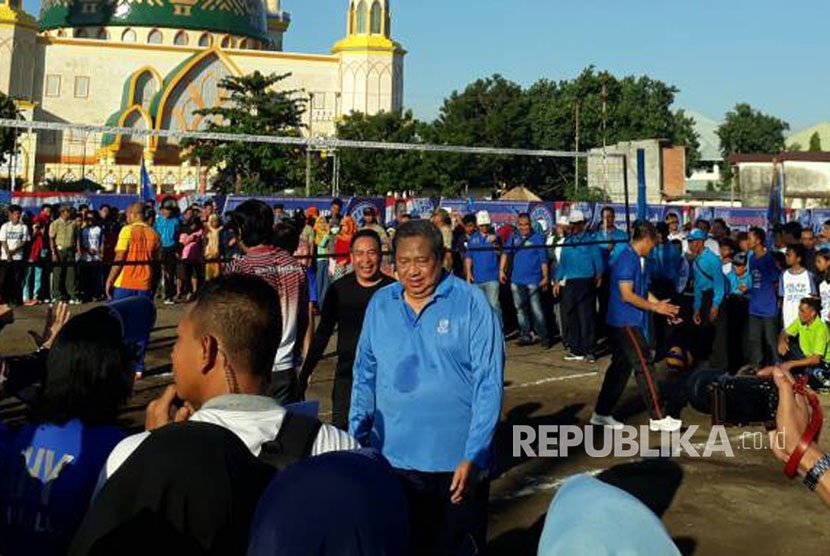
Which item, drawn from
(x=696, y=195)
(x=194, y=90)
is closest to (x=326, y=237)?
(x=194, y=90)

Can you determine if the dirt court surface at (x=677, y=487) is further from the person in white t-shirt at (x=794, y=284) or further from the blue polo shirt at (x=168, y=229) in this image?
the blue polo shirt at (x=168, y=229)

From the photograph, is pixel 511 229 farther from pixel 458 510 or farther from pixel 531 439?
pixel 458 510

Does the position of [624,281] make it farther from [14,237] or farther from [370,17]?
[370,17]

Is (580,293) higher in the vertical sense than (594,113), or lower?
lower

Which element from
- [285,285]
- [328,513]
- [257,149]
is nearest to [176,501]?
[328,513]

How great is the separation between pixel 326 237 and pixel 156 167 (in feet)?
153

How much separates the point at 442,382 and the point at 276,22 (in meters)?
87.1

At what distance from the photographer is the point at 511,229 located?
49.6 ft

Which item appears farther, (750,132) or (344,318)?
(750,132)

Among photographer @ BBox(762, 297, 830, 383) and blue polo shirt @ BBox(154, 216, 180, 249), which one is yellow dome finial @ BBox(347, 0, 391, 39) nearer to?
blue polo shirt @ BBox(154, 216, 180, 249)

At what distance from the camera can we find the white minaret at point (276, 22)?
87.8 m

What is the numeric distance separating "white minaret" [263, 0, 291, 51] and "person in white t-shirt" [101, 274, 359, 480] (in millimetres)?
86889

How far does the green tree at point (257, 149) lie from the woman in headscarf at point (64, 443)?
41.7m

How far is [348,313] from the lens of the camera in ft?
20.8
